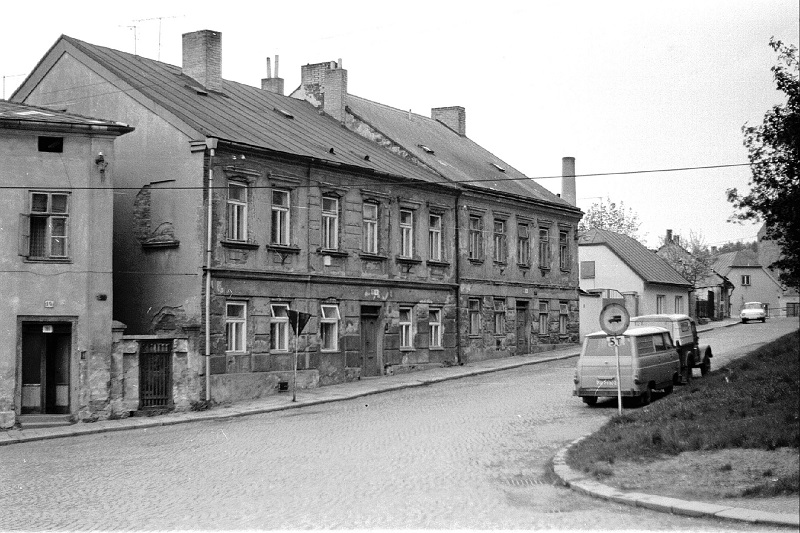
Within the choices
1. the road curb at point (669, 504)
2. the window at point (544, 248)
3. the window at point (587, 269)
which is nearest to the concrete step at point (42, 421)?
the road curb at point (669, 504)

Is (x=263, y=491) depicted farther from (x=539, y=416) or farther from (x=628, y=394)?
(x=628, y=394)

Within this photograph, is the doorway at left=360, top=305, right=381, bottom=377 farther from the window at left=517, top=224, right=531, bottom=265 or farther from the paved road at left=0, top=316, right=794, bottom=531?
the window at left=517, top=224, right=531, bottom=265

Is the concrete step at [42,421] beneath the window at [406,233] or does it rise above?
beneath

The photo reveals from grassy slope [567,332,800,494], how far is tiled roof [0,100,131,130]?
15.3 metres

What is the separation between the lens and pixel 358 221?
34438 millimetres

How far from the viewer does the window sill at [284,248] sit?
3077 cm

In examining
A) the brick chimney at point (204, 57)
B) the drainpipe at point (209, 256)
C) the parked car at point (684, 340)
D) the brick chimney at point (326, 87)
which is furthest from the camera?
the brick chimney at point (326, 87)

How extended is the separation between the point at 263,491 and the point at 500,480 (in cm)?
337

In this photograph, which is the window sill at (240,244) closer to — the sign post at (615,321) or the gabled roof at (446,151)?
the gabled roof at (446,151)

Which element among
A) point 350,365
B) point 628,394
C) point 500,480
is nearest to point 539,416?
point 628,394

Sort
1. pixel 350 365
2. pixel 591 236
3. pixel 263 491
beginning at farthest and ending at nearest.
Answer: pixel 591 236 < pixel 350 365 < pixel 263 491

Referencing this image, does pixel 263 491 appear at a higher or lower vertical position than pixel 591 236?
lower

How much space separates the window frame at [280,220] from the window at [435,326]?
837cm

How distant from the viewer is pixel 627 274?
200 feet
